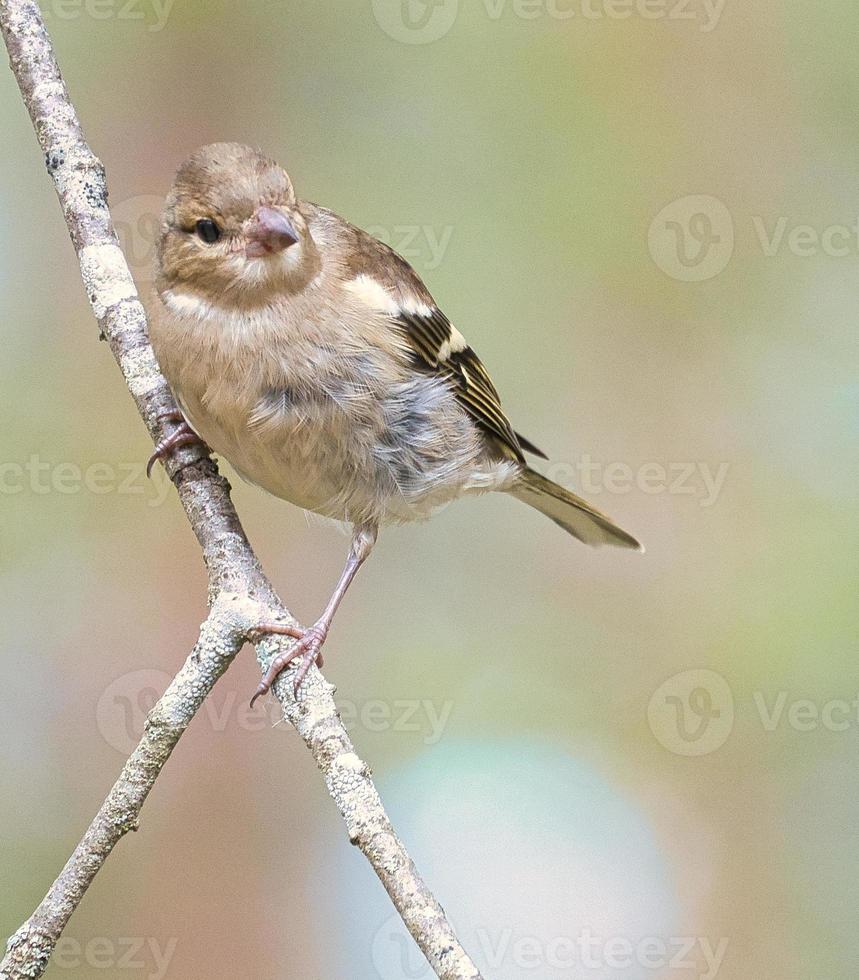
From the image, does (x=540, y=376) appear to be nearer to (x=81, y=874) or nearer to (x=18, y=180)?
(x=18, y=180)

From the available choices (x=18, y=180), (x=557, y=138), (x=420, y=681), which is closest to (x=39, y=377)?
(x=18, y=180)

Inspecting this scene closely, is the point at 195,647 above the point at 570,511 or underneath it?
underneath

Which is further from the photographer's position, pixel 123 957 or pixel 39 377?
pixel 39 377

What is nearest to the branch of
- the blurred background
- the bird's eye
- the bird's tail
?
the bird's eye

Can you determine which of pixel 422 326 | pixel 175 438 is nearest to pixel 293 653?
pixel 175 438

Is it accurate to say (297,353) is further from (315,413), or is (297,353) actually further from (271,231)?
(271,231)

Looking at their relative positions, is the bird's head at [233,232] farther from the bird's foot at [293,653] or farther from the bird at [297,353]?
the bird's foot at [293,653]
